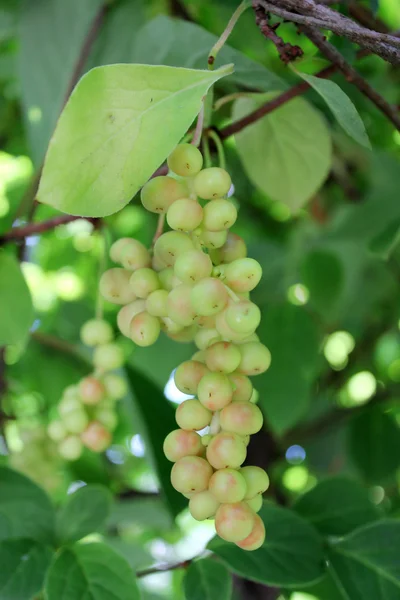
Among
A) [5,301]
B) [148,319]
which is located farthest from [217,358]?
[5,301]

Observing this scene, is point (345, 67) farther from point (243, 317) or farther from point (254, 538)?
point (254, 538)

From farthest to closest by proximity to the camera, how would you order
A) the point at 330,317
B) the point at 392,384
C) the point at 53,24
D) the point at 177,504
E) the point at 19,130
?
the point at 19,130 < the point at 392,384 < the point at 330,317 < the point at 53,24 < the point at 177,504

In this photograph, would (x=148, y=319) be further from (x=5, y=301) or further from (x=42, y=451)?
(x=42, y=451)

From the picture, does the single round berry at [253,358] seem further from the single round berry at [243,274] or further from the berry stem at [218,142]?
the berry stem at [218,142]

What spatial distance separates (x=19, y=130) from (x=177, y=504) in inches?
34.9

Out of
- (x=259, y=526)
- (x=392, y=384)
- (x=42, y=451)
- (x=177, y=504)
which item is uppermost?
(x=259, y=526)

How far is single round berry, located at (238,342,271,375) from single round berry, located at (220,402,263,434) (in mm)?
26

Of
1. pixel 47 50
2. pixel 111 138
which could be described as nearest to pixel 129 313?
pixel 111 138

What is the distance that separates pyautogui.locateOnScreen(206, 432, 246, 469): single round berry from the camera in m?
0.37

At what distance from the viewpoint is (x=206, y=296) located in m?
0.37

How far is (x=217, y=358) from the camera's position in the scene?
0.39 meters

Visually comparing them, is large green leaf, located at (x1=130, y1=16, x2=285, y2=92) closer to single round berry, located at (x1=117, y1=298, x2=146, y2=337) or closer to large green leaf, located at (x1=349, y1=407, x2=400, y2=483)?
single round berry, located at (x1=117, y1=298, x2=146, y2=337)

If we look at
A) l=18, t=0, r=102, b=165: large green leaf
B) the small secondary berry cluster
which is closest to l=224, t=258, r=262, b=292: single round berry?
the small secondary berry cluster

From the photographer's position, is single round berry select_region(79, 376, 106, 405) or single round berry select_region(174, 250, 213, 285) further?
single round berry select_region(79, 376, 106, 405)
